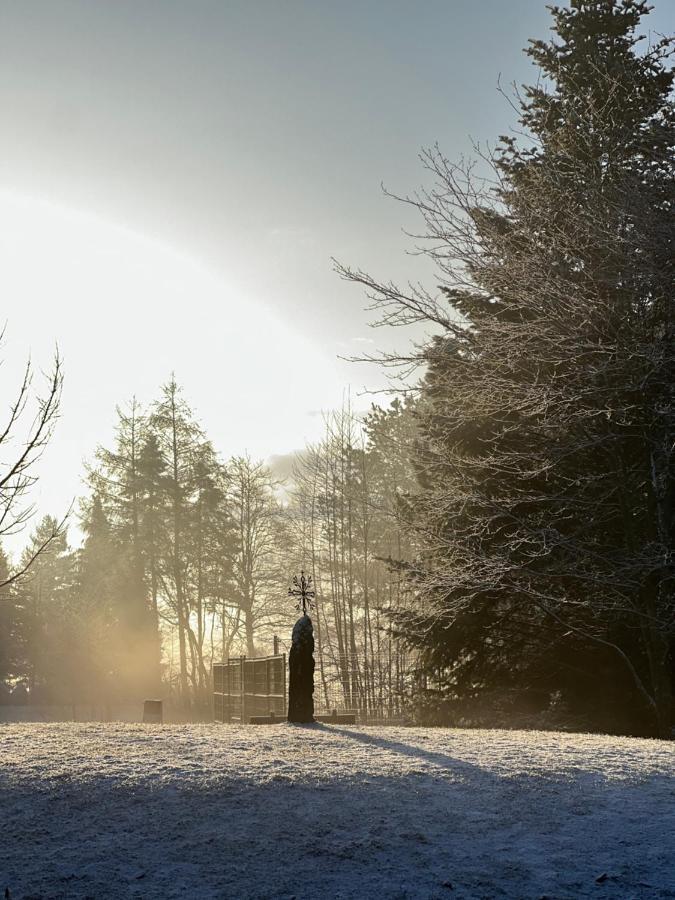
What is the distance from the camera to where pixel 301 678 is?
11.4 metres

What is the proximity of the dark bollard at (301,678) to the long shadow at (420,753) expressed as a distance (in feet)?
4.00

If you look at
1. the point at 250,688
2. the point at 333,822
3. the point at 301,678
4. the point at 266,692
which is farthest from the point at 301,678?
the point at 250,688

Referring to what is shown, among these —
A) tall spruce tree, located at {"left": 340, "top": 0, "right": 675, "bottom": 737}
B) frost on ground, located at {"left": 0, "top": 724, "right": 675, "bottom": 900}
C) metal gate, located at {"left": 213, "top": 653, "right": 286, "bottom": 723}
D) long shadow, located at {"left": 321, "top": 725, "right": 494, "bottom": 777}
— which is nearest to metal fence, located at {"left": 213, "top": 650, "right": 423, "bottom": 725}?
metal gate, located at {"left": 213, "top": 653, "right": 286, "bottom": 723}

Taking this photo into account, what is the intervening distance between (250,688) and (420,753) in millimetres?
11674

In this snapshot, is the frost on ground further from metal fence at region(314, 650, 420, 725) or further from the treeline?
the treeline

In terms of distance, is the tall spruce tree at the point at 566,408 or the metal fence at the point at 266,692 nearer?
the tall spruce tree at the point at 566,408

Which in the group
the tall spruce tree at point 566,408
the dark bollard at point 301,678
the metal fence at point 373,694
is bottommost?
the metal fence at point 373,694

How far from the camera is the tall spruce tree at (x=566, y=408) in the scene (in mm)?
10922

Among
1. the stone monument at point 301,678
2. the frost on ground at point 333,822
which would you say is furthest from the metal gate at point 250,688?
the frost on ground at point 333,822

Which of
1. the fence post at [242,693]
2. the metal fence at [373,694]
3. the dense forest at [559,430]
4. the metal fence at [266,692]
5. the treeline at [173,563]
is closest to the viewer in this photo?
the dense forest at [559,430]

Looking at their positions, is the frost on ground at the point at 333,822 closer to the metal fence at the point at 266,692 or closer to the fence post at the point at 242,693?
the metal fence at the point at 266,692

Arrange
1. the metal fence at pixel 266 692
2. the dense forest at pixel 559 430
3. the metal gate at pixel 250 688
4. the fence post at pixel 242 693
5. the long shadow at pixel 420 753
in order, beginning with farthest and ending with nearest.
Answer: the fence post at pixel 242 693 < the metal gate at pixel 250 688 < the metal fence at pixel 266 692 < the dense forest at pixel 559 430 < the long shadow at pixel 420 753

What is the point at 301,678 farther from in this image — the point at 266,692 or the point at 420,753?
the point at 266,692

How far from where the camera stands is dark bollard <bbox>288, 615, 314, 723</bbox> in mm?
11227
